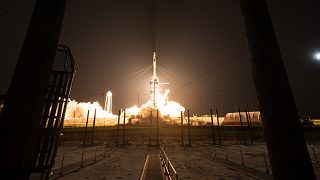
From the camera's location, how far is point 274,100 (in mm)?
1576

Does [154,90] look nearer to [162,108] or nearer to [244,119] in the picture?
[162,108]

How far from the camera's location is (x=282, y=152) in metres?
1.47

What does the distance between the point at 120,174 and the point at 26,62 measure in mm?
10579

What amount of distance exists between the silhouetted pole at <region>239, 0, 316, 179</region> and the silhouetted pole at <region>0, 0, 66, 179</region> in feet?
7.25

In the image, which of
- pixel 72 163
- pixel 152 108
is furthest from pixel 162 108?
pixel 72 163

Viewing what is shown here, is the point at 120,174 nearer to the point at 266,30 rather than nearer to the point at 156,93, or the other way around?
the point at 266,30

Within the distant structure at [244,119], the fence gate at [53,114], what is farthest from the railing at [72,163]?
the distant structure at [244,119]

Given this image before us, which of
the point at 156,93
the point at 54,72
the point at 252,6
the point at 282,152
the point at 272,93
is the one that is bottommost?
the point at 282,152

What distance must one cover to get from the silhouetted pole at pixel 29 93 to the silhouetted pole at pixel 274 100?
2210mm

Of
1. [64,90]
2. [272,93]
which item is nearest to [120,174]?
[64,90]

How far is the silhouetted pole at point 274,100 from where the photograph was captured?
145cm

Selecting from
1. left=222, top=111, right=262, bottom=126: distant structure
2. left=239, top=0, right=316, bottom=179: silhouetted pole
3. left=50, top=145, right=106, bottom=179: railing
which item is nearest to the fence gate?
left=239, top=0, right=316, bottom=179: silhouetted pole

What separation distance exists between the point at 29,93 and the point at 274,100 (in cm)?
234

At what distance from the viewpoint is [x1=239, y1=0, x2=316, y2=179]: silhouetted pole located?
1452mm
